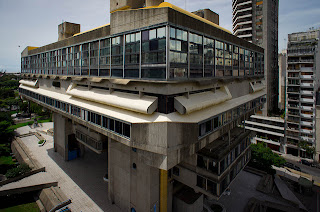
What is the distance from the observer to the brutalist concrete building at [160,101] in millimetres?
14580

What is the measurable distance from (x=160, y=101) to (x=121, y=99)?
172 inches

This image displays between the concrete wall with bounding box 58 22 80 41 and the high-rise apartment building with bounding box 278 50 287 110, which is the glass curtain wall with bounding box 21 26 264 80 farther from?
the high-rise apartment building with bounding box 278 50 287 110

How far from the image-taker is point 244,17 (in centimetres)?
6031

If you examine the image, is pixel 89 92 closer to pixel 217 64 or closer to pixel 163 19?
pixel 163 19

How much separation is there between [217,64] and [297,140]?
48.7m

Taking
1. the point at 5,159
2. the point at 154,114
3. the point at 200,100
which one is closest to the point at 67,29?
the point at 154,114

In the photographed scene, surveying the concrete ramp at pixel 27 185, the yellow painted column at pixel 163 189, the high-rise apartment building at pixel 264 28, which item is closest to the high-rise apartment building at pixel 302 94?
the high-rise apartment building at pixel 264 28

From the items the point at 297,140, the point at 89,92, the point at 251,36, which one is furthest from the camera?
the point at 251,36

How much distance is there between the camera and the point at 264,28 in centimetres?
5759

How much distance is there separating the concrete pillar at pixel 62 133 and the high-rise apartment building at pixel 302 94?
2248 inches

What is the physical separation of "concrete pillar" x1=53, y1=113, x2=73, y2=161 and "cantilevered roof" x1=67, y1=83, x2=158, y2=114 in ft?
32.0

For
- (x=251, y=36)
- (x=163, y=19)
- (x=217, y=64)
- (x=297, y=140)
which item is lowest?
(x=297, y=140)

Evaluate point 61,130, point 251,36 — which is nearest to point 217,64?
point 61,130

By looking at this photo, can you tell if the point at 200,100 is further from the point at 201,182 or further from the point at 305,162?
the point at 305,162
